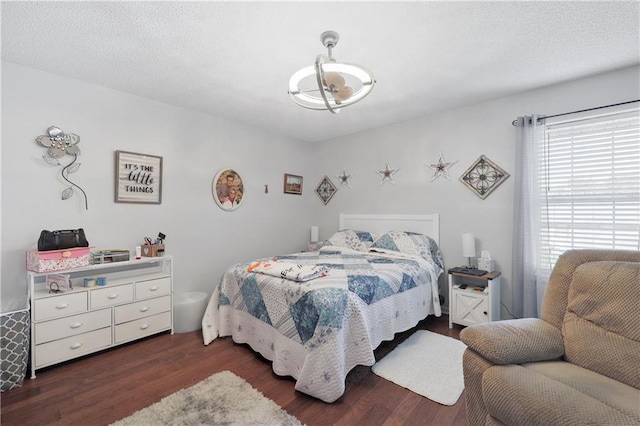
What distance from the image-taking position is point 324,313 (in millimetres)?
1955

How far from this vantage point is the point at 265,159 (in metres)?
4.39

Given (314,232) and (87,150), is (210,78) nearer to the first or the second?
(87,150)

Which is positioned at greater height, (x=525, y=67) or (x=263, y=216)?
(x=525, y=67)

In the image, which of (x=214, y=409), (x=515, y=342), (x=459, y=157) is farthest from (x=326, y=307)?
(x=459, y=157)

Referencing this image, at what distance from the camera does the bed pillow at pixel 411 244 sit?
11.3 ft

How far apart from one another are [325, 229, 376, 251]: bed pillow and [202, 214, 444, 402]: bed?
0.32m

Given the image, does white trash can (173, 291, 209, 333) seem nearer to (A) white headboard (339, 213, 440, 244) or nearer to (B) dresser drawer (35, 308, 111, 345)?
(B) dresser drawer (35, 308, 111, 345)

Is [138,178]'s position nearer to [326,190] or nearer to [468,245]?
[326,190]

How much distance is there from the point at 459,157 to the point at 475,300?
5.48 feet

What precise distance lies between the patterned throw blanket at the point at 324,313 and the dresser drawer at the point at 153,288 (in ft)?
1.64

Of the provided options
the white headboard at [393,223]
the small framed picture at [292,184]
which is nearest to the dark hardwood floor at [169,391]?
the white headboard at [393,223]

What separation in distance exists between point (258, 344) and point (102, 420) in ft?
3.59

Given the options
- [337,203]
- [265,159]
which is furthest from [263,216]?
[337,203]

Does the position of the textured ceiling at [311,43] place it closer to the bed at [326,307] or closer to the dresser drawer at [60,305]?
the bed at [326,307]
